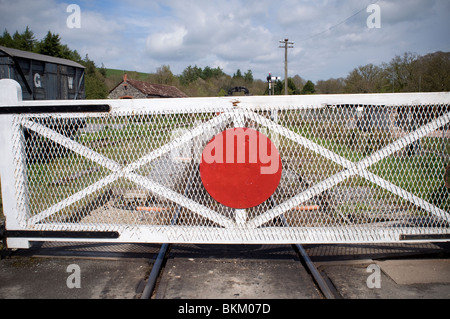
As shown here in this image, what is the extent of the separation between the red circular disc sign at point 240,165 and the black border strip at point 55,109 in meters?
1.07

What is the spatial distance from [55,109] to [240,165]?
178cm

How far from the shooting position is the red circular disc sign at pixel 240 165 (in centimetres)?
274

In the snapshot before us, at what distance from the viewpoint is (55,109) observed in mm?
2984

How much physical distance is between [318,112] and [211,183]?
1160 mm

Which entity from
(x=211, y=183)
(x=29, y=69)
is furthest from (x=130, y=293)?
(x=29, y=69)

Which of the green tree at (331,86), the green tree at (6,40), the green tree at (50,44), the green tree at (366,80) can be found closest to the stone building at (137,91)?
the green tree at (50,44)

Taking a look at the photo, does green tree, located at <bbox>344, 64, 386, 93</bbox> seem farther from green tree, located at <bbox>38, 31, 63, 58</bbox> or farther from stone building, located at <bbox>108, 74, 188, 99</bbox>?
green tree, located at <bbox>38, 31, 63, 58</bbox>

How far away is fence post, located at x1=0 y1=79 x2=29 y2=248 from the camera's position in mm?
3068

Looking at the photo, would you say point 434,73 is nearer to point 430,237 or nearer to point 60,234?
point 430,237

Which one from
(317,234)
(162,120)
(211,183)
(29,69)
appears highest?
(29,69)

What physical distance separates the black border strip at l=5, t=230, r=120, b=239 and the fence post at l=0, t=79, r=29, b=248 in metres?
0.05

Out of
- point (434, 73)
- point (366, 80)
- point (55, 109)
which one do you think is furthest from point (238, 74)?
point (55, 109)
